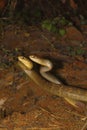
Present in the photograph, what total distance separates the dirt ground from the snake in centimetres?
8

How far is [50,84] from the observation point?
509cm

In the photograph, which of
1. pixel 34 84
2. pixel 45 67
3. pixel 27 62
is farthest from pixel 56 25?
pixel 34 84

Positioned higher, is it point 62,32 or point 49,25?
point 49,25

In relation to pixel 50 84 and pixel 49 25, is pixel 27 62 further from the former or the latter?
pixel 49 25

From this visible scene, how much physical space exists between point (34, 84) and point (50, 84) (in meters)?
0.31

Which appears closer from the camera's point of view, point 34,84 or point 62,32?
point 34,84

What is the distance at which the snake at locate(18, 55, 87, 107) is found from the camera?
486 cm

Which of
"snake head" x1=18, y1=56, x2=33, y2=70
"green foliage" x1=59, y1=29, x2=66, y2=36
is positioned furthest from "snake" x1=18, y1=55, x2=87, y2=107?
"green foliage" x1=59, y1=29, x2=66, y2=36

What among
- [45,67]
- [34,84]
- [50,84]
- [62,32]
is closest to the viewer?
[50,84]

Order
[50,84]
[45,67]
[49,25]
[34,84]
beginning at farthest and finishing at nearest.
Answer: [49,25], [45,67], [34,84], [50,84]

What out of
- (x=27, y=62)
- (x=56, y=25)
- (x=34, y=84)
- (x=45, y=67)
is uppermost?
(x=56, y=25)

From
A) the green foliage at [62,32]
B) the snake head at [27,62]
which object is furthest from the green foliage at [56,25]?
the snake head at [27,62]

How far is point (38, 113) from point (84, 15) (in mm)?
4083

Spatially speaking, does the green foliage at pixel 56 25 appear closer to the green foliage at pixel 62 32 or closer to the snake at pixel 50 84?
the green foliage at pixel 62 32
